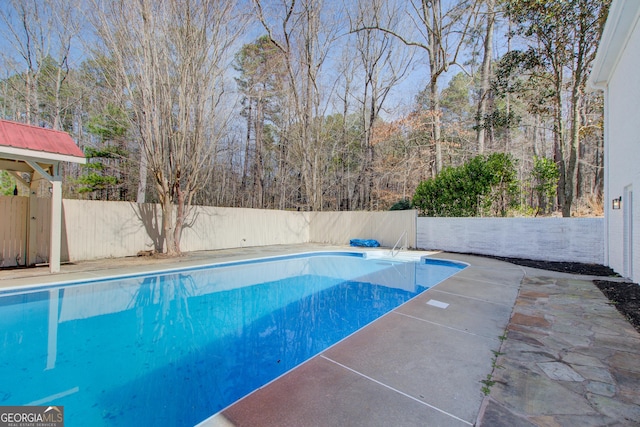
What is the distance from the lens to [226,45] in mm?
8273

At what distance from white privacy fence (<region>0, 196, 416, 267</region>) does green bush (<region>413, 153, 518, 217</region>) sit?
1.13 meters

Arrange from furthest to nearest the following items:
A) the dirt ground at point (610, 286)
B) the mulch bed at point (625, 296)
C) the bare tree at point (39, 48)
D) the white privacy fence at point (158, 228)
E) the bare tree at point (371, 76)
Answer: the bare tree at point (371, 76) → the bare tree at point (39, 48) → the white privacy fence at point (158, 228) → the dirt ground at point (610, 286) → the mulch bed at point (625, 296)

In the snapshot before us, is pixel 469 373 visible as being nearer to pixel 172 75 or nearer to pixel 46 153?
pixel 46 153

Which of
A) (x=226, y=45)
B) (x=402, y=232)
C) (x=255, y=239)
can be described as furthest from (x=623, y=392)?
(x=255, y=239)

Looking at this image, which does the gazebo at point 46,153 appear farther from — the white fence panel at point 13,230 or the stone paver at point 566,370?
the stone paver at point 566,370

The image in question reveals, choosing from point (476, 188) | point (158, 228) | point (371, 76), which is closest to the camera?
point (158, 228)

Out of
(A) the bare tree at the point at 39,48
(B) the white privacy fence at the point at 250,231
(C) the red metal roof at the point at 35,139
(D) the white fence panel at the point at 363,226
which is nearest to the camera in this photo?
(C) the red metal roof at the point at 35,139

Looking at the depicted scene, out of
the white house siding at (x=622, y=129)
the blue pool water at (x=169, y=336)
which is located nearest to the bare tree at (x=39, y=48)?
the blue pool water at (x=169, y=336)

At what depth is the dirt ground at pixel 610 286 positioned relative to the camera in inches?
136

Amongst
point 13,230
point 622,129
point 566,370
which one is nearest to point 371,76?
point 622,129

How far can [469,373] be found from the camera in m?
2.15

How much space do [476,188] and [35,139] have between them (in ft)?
35.9

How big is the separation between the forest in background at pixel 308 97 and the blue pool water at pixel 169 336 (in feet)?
12.9

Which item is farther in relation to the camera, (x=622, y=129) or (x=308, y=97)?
(x=308, y=97)
